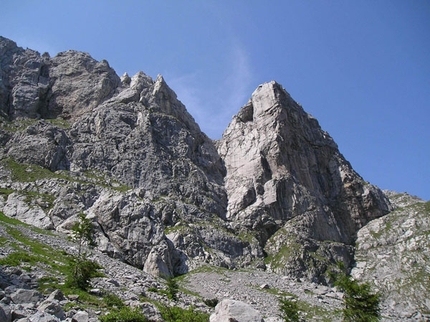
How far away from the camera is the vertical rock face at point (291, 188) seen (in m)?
114

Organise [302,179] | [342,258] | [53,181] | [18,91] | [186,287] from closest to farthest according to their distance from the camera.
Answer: [186,287], [53,181], [342,258], [18,91], [302,179]

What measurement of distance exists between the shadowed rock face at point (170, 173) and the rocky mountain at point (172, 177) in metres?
0.42

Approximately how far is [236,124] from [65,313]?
145 meters

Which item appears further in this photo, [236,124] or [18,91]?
[236,124]

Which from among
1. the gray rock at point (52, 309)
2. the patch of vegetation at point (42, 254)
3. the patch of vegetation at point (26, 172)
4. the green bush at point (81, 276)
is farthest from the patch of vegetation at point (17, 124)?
the gray rock at point (52, 309)

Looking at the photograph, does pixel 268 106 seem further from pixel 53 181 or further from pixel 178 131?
pixel 53 181

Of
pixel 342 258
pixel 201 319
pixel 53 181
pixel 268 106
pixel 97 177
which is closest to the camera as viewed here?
pixel 201 319

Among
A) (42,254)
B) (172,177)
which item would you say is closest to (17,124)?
(172,177)

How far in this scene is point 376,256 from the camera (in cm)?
12619

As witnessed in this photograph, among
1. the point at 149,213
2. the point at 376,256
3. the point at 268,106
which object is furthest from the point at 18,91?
the point at 376,256

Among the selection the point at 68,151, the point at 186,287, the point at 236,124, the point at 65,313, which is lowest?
the point at 65,313

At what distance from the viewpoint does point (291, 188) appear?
130250 millimetres

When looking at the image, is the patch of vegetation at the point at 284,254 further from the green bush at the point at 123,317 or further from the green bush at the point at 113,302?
the green bush at the point at 123,317

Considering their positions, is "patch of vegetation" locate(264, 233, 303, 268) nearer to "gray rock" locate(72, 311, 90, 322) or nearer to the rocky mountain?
the rocky mountain
